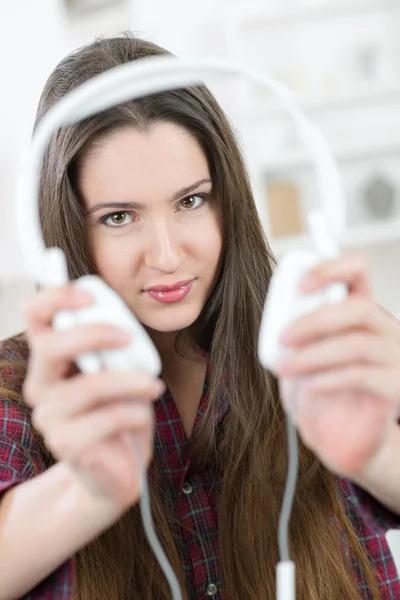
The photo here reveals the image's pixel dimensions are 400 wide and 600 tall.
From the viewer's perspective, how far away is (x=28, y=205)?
0.56 metres

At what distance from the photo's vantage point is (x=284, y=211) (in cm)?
219

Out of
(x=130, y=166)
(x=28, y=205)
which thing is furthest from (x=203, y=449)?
(x=28, y=205)

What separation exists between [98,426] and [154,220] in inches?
13.8

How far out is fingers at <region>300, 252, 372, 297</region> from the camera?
1.75ft

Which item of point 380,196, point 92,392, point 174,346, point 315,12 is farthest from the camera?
point 380,196

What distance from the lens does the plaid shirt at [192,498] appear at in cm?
83

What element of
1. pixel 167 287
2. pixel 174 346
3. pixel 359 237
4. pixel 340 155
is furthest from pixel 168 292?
pixel 340 155

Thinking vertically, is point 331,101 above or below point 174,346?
above

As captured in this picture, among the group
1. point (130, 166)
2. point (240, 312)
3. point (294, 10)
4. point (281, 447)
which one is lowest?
point (281, 447)

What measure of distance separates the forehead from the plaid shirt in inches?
11.7

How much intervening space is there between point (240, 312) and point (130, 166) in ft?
0.91

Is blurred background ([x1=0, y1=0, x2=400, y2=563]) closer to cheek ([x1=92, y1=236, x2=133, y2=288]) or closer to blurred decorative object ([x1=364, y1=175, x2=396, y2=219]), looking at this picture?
blurred decorative object ([x1=364, y1=175, x2=396, y2=219])

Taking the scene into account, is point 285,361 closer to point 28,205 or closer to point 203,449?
point 28,205

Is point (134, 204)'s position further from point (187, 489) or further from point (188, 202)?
point (187, 489)
